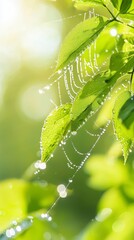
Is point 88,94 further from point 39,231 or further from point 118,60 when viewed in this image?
point 39,231

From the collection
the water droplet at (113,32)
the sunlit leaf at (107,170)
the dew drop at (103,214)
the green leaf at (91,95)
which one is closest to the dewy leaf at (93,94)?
the green leaf at (91,95)

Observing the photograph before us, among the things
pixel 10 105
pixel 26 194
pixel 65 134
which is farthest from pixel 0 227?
pixel 10 105

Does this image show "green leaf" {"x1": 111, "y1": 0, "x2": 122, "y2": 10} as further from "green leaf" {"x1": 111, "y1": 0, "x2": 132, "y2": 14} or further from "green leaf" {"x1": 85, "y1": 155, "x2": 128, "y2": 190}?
"green leaf" {"x1": 85, "y1": 155, "x2": 128, "y2": 190}

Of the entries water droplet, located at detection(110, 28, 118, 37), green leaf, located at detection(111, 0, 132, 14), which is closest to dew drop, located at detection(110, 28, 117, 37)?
water droplet, located at detection(110, 28, 118, 37)

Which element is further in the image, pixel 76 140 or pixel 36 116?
pixel 36 116

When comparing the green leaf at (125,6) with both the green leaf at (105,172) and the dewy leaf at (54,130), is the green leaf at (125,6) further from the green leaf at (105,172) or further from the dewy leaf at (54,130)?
the green leaf at (105,172)

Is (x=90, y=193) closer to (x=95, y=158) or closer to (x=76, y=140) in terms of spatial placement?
(x=76, y=140)
